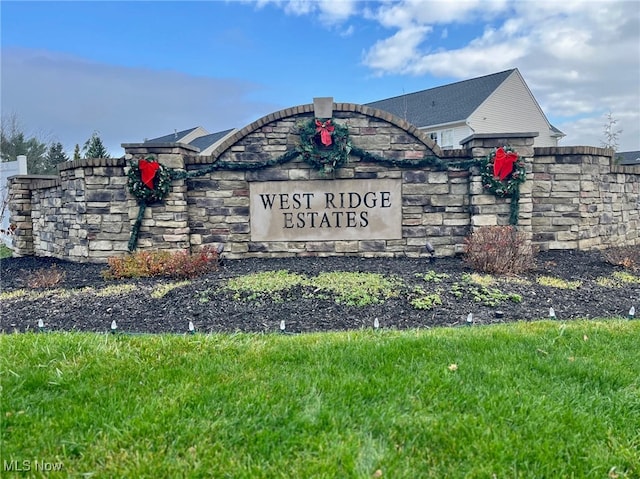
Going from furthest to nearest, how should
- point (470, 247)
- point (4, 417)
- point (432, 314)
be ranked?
point (470, 247) < point (432, 314) < point (4, 417)

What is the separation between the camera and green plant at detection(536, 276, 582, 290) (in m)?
5.53

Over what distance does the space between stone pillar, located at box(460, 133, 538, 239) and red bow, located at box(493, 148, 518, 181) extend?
168 millimetres

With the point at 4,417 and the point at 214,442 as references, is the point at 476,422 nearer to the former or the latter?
the point at 214,442

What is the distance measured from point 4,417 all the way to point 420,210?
6.16 m

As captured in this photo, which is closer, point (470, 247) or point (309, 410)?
point (309, 410)

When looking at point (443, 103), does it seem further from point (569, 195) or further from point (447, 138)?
point (569, 195)

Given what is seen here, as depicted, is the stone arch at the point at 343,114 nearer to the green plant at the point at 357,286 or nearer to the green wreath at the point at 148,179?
the green wreath at the point at 148,179

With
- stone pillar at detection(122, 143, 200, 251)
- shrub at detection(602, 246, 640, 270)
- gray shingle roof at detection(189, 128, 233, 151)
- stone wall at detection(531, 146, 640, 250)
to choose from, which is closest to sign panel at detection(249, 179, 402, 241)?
stone pillar at detection(122, 143, 200, 251)

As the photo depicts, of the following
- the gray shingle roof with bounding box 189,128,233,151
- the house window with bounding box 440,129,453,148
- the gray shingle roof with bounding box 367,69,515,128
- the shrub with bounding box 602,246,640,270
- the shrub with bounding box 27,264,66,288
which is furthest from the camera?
the gray shingle roof with bounding box 189,128,233,151

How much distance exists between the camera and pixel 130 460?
1883mm

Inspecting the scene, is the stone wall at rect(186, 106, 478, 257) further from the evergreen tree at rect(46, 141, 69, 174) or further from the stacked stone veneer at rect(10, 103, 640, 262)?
the evergreen tree at rect(46, 141, 69, 174)

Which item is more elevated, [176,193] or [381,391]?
[176,193]

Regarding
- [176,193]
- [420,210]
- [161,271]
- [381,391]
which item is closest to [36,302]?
[161,271]

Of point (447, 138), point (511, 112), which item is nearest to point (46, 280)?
point (447, 138)
